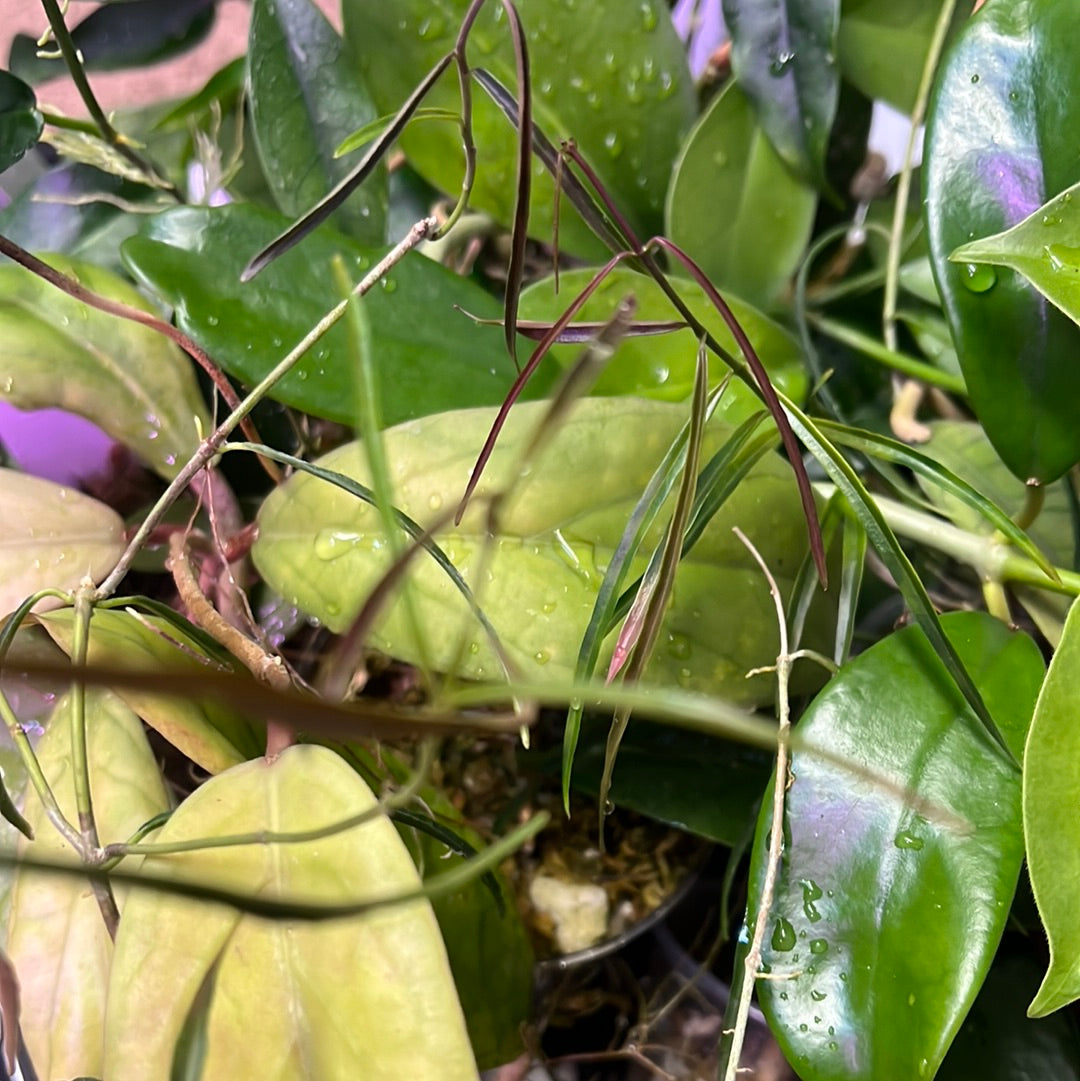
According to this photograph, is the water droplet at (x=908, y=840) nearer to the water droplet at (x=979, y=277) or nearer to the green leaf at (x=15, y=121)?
the water droplet at (x=979, y=277)

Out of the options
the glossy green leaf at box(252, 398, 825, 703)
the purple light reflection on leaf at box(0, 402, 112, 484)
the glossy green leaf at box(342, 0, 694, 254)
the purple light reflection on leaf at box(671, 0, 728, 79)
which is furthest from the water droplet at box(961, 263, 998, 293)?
the purple light reflection on leaf at box(0, 402, 112, 484)

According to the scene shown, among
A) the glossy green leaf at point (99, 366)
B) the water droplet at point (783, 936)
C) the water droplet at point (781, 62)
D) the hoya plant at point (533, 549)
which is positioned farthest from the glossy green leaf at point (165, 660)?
the water droplet at point (781, 62)

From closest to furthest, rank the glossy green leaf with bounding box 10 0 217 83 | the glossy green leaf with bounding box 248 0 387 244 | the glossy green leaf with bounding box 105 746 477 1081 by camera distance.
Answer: the glossy green leaf with bounding box 105 746 477 1081 < the glossy green leaf with bounding box 248 0 387 244 < the glossy green leaf with bounding box 10 0 217 83

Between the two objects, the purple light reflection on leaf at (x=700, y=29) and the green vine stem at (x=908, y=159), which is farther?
the purple light reflection on leaf at (x=700, y=29)

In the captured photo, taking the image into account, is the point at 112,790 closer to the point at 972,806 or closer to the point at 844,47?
the point at 972,806

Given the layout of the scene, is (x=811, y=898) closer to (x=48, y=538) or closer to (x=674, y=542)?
(x=674, y=542)

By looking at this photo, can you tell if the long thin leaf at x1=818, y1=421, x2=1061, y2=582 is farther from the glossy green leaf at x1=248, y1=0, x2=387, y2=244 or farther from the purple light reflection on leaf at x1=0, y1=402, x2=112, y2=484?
the purple light reflection on leaf at x1=0, y1=402, x2=112, y2=484

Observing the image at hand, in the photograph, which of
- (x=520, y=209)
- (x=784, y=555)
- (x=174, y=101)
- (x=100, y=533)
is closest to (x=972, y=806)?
(x=784, y=555)
